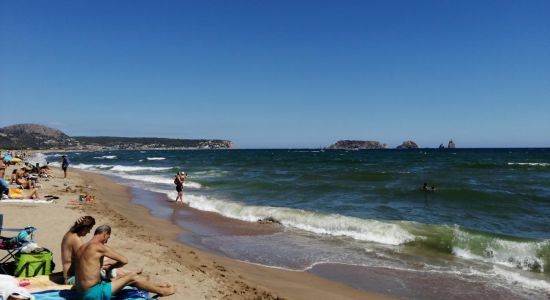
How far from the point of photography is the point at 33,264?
584 cm

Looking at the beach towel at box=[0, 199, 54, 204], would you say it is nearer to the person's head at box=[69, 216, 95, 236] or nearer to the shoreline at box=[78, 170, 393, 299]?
the shoreline at box=[78, 170, 393, 299]

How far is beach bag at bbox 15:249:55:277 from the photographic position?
226 inches

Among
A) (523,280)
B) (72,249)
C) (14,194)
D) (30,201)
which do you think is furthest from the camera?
(14,194)

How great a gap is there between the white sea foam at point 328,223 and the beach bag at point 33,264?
789 cm

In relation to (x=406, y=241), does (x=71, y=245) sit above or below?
above

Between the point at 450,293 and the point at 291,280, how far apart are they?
2830 mm

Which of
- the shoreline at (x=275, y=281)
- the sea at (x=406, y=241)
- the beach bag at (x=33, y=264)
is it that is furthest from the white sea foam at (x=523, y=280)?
the beach bag at (x=33, y=264)

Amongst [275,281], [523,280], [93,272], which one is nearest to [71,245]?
[93,272]

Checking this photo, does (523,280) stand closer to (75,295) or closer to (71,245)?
(75,295)

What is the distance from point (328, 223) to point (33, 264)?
886cm

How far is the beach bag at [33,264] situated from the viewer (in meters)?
5.75

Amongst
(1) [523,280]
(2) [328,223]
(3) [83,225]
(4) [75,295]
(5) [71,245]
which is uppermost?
(3) [83,225]

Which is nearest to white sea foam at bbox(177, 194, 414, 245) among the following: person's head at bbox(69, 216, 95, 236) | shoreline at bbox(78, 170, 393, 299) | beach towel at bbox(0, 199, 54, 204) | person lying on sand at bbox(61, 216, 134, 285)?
shoreline at bbox(78, 170, 393, 299)

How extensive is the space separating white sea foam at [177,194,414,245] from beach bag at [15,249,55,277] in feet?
25.9
